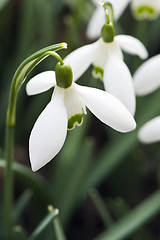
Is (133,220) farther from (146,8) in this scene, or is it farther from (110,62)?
(146,8)

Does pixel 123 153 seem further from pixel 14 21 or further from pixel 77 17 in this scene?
pixel 14 21

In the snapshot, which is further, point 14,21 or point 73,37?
point 14,21

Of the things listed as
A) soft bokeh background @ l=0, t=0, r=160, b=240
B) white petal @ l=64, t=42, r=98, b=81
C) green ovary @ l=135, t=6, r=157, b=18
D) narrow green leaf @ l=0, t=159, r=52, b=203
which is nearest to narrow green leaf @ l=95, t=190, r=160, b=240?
soft bokeh background @ l=0, t=0, r=160, b=240

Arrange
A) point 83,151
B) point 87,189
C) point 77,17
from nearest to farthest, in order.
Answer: point 83,151 < point 87,189 < point 77,17

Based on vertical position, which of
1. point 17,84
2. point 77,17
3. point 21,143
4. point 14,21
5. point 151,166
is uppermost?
point 14,21

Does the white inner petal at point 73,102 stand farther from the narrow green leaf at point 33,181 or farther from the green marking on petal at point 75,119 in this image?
the narrow green leaf at point 33,181

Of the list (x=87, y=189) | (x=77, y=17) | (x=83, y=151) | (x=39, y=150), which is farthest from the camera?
(x=77, y=17)

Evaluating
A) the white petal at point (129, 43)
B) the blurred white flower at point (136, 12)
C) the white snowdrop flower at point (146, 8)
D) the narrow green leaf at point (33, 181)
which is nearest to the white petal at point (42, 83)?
the white petal at point (129, 43)

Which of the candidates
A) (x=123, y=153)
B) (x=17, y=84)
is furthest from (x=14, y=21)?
(x=17, y=84)
